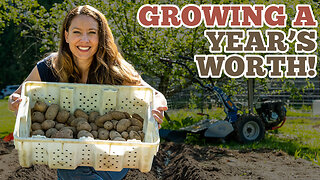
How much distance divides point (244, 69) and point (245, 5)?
46.1 inches

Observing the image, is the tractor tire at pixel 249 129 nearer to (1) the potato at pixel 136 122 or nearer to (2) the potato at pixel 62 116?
(1) the potato at pixel 136 122

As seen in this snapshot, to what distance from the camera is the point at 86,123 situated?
7.50 feet

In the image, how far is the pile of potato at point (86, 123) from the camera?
89.9 inches

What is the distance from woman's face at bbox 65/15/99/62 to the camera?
2.37 meters

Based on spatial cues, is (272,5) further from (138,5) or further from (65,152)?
(65,152)

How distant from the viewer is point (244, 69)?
771 cm

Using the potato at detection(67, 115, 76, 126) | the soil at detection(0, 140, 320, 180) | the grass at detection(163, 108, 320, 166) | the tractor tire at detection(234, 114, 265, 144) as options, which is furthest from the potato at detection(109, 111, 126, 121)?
the tractor tire at detection(234, 114, 265, 144)

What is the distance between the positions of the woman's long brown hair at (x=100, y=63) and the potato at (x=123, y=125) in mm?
279

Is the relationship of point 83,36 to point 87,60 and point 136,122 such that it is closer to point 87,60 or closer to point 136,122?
point 87,60

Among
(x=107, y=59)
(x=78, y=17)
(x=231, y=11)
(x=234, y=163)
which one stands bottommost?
(x=234, y=163)

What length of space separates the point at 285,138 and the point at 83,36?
21.0ft

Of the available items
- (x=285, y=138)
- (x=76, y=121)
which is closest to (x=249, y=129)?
(x=285, y=138)

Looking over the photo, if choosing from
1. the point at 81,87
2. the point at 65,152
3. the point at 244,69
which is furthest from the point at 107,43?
the point at 244,69

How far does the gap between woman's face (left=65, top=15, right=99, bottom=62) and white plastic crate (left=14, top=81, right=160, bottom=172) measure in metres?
0.20
